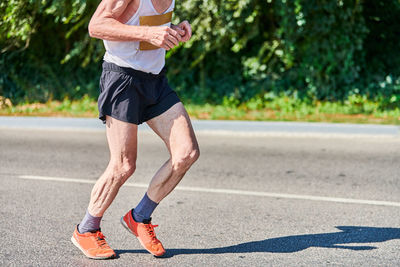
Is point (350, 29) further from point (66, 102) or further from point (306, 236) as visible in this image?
point (306, 236)

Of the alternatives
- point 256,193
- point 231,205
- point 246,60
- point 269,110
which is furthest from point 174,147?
point 246,60

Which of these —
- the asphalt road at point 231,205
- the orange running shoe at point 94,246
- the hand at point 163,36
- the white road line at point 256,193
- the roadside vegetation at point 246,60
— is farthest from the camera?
the roadside vegetation at point 246,60

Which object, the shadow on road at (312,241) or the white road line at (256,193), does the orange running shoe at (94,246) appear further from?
the white road line at (256,193)

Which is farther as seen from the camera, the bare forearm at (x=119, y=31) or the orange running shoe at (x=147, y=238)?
the orange running shoe at (x=147, y=238)

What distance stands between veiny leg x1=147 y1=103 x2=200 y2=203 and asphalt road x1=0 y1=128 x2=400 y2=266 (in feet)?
1.43

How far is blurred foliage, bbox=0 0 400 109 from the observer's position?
1248 cm

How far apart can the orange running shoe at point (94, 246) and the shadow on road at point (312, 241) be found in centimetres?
18

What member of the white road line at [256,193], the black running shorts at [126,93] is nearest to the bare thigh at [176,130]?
the black running shorts at [126,93]

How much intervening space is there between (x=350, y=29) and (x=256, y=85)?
2.09 m

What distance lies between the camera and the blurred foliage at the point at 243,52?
12.5 meters

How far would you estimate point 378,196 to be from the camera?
5930 millimetres

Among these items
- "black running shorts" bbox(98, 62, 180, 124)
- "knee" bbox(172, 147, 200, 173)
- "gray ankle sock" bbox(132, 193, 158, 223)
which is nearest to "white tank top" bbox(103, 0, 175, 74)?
"black running shorts" bbox(98, 62, 180, 124)

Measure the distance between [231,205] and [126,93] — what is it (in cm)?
199

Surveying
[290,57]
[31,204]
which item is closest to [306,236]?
[31,204]
